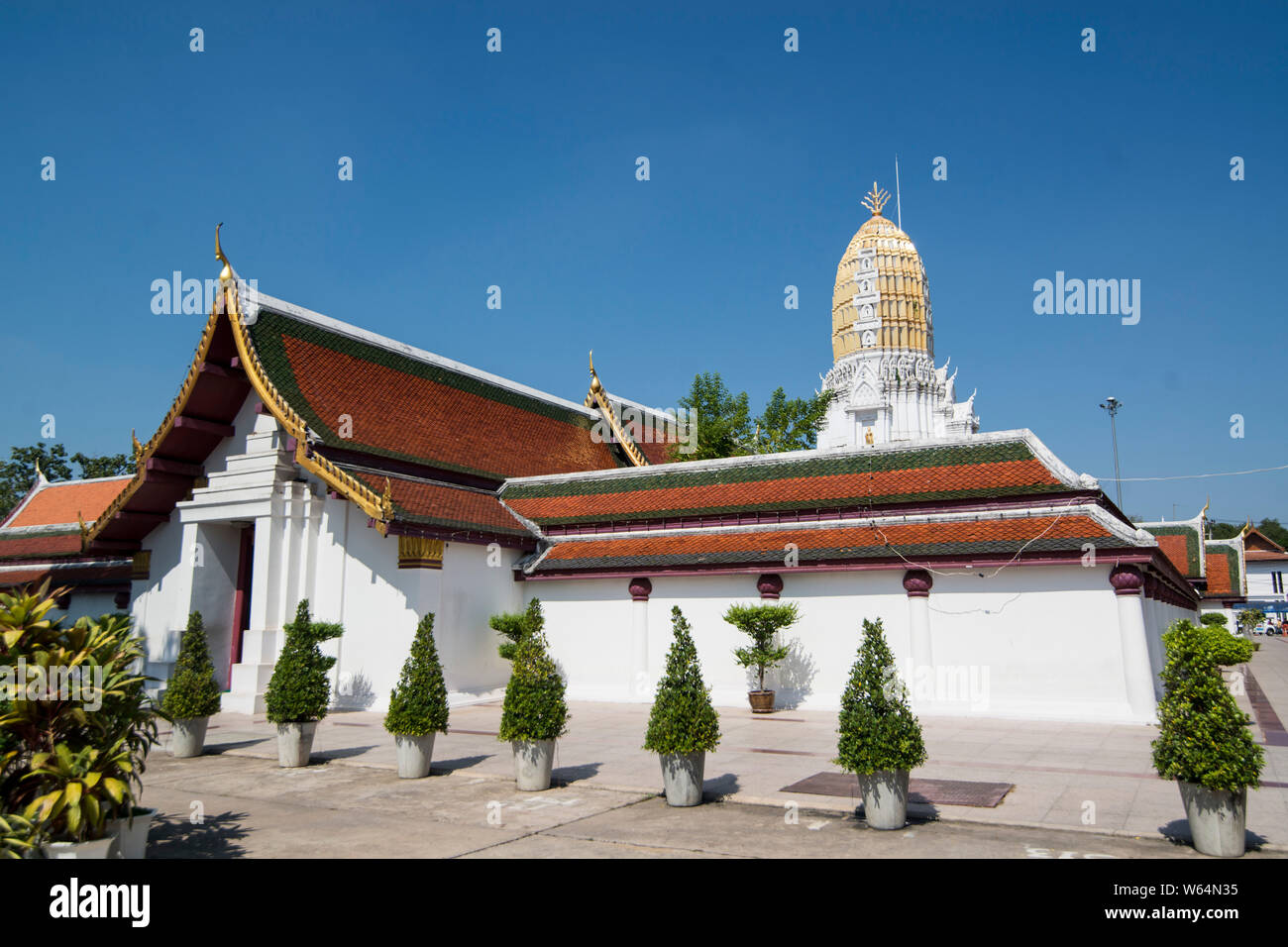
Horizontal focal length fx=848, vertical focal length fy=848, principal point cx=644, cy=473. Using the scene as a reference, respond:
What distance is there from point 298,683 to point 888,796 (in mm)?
8643

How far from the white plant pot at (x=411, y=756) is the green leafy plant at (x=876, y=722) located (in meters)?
5.83

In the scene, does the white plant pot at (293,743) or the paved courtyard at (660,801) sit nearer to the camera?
the paved courtyard at (660,801)

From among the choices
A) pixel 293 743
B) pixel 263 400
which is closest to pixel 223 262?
pixel 263 400

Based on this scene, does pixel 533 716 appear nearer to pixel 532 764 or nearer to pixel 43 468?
pixel 532 764

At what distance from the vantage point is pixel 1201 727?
23.2 ft

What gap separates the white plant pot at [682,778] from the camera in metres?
9.27

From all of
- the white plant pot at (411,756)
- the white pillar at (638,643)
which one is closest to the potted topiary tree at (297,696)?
the white plant pot at (411,756)

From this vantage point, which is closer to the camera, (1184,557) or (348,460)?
(348,460)

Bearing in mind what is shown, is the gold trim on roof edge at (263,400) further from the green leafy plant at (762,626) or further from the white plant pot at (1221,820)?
the white plant pot at (1221,820)
